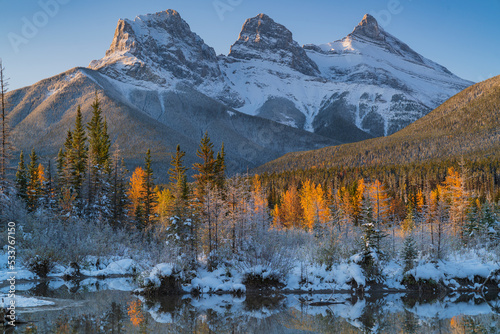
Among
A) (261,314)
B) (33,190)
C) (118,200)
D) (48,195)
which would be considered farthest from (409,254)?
(33,190)

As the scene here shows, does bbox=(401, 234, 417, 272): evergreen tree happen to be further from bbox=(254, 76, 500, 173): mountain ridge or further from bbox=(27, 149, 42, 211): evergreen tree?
bbox=(254, 76, 500, 173): mountain ridge

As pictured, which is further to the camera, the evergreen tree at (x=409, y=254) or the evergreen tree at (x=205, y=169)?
the evergreen tree at (x=205, y=169)

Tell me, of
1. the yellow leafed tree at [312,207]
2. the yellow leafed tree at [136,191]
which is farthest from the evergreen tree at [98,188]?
the yellow leafed tree at [312,207]

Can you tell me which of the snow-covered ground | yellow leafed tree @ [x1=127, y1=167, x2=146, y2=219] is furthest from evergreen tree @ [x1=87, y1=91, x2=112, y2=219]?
the snow-covered ground

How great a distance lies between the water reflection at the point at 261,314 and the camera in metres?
17.4

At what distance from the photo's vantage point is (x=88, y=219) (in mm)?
46438

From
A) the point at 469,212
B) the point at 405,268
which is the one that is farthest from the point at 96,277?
the point at 469,212

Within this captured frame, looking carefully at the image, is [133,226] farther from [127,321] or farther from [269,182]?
[269,182]

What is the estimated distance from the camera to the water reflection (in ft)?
57.0

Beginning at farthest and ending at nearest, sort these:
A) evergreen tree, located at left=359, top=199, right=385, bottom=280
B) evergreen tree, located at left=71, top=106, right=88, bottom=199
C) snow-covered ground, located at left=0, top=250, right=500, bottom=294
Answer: evergreen tree, located at left=71, top=106, right=88, bottom=199, evergreen tree, located at left=359, top=199, right=385, bottom=280, snow-covered ground, located at left=0, top=250, right=500, bottom=294

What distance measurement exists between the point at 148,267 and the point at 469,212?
3432 centimetres

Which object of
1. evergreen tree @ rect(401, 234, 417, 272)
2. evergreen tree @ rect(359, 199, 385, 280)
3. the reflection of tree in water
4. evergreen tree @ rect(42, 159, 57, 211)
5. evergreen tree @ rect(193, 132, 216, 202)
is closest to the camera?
the reflection of tree in water

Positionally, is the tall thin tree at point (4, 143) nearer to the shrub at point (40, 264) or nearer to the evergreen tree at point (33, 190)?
the shrub at point (40, 264)

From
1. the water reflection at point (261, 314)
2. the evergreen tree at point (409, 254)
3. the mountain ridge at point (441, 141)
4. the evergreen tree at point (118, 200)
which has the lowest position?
the water reflection at point (261, 314)
